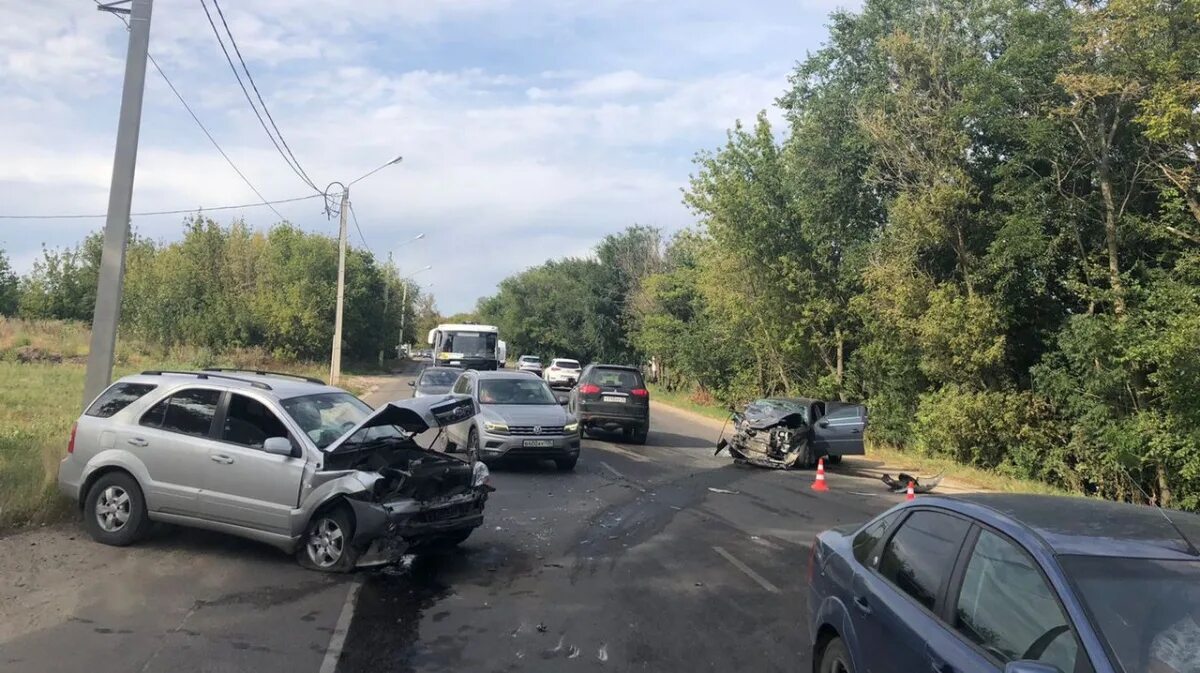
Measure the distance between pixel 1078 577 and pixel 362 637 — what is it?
4.62 m

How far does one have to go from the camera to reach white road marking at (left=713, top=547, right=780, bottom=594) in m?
7.49

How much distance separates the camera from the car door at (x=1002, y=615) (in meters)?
2.84

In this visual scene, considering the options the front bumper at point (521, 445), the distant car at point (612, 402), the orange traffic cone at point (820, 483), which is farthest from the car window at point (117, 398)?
the distant car at point (612, 402)

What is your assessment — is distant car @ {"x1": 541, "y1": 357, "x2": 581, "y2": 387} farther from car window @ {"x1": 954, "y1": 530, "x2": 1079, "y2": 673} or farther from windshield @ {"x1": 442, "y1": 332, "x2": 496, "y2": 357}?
car window @ {"x1": 954, "y1": 530, "x2": 1079, "y2": 673}

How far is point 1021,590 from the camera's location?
→ 3.10m

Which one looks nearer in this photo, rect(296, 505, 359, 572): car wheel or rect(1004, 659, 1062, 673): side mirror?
rect(1004, 659, 1062, 673): side mirror

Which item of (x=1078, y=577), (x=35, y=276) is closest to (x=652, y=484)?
(x=1078, y=577)

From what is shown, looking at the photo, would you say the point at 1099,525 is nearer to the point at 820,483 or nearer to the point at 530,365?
the point at 820,483

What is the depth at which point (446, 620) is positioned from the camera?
247 inches

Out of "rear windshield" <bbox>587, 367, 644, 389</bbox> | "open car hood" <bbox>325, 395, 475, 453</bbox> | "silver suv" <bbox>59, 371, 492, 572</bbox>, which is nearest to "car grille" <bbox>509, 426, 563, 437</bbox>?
"open car hood" <bbox>325, 395, 475, 453</bbox>

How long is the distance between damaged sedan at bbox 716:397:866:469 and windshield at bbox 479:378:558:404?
442 centimetres

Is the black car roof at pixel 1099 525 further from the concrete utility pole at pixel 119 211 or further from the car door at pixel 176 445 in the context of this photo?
the concrete utility pole at pixel 119 211

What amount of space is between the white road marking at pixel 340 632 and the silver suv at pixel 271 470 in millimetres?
463

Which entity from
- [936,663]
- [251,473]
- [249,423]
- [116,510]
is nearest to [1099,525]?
[936,663]
